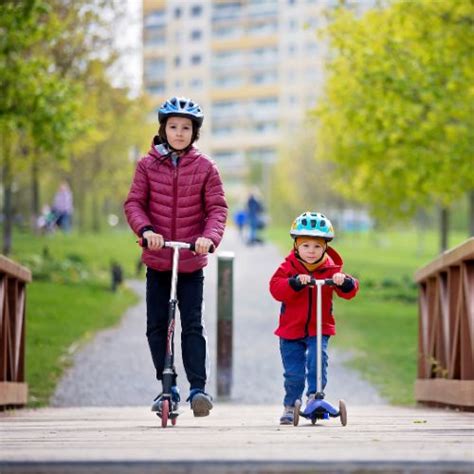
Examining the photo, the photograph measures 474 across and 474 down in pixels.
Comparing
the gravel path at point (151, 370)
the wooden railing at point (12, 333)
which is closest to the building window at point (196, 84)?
the gravel path at point (151, 370)

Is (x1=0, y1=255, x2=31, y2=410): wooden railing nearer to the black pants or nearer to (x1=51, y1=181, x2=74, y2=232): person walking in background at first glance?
the black pants

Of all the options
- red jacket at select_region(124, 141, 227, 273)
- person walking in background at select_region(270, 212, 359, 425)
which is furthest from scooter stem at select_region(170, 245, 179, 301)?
person walking in background at select_region(270, 212, 359, 425)

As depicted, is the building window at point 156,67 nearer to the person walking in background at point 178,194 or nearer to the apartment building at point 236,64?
the apartment building at point 236,64

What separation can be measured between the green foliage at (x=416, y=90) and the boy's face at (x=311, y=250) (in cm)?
1496

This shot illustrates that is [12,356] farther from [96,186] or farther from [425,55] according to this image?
[96,186]

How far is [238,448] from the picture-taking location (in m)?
5.32

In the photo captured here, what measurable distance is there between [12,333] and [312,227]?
457cm

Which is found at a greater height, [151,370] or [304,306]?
[151,370]

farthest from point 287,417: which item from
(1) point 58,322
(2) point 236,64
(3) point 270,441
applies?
(2) point 236,64

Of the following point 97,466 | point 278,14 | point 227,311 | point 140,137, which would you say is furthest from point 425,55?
point 278,14

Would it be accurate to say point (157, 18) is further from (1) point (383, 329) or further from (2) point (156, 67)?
(1) point (383, 329)

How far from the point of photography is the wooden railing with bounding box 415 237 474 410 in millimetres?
9414

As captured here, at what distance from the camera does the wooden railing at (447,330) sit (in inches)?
371

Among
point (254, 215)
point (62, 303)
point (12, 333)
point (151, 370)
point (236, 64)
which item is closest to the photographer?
point (12, 333)
